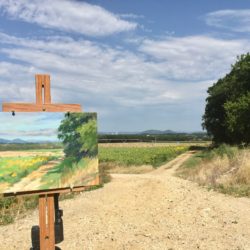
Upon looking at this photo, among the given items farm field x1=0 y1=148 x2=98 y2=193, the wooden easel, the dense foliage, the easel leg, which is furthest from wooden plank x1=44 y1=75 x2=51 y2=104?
the dense foliage

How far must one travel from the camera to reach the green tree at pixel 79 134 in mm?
6340

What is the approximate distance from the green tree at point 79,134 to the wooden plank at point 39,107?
0.09 m

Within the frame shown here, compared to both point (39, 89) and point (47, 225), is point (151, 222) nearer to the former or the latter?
point (47, 225)

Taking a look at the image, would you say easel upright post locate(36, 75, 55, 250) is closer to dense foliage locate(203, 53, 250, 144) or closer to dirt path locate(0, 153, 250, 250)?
dirt path locate(0, 153, 250, 250)

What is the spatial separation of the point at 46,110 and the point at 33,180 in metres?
0.92

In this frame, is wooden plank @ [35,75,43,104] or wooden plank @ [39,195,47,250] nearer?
wooden plank @ [39,195,47,250]

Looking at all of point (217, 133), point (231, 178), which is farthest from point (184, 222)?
point (217, 133)

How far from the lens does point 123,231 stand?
27.6 ft

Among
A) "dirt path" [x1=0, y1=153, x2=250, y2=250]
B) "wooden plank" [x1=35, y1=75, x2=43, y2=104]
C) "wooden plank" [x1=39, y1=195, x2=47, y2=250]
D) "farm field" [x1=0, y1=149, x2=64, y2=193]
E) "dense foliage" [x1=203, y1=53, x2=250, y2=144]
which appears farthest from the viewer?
"dense foliage" [x1=203, y1=53, x2=250, y2=144]

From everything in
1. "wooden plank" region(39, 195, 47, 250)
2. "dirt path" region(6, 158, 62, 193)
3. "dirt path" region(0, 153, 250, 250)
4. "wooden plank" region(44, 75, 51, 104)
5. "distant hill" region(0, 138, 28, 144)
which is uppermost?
"wooden plank" region(44, 75, 51, 104)

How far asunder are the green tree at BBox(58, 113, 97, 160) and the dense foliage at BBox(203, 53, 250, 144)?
1444 inches

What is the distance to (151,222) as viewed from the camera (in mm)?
9102

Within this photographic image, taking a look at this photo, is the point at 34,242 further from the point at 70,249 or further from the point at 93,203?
the point at 93,203

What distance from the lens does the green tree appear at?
6340 mm
